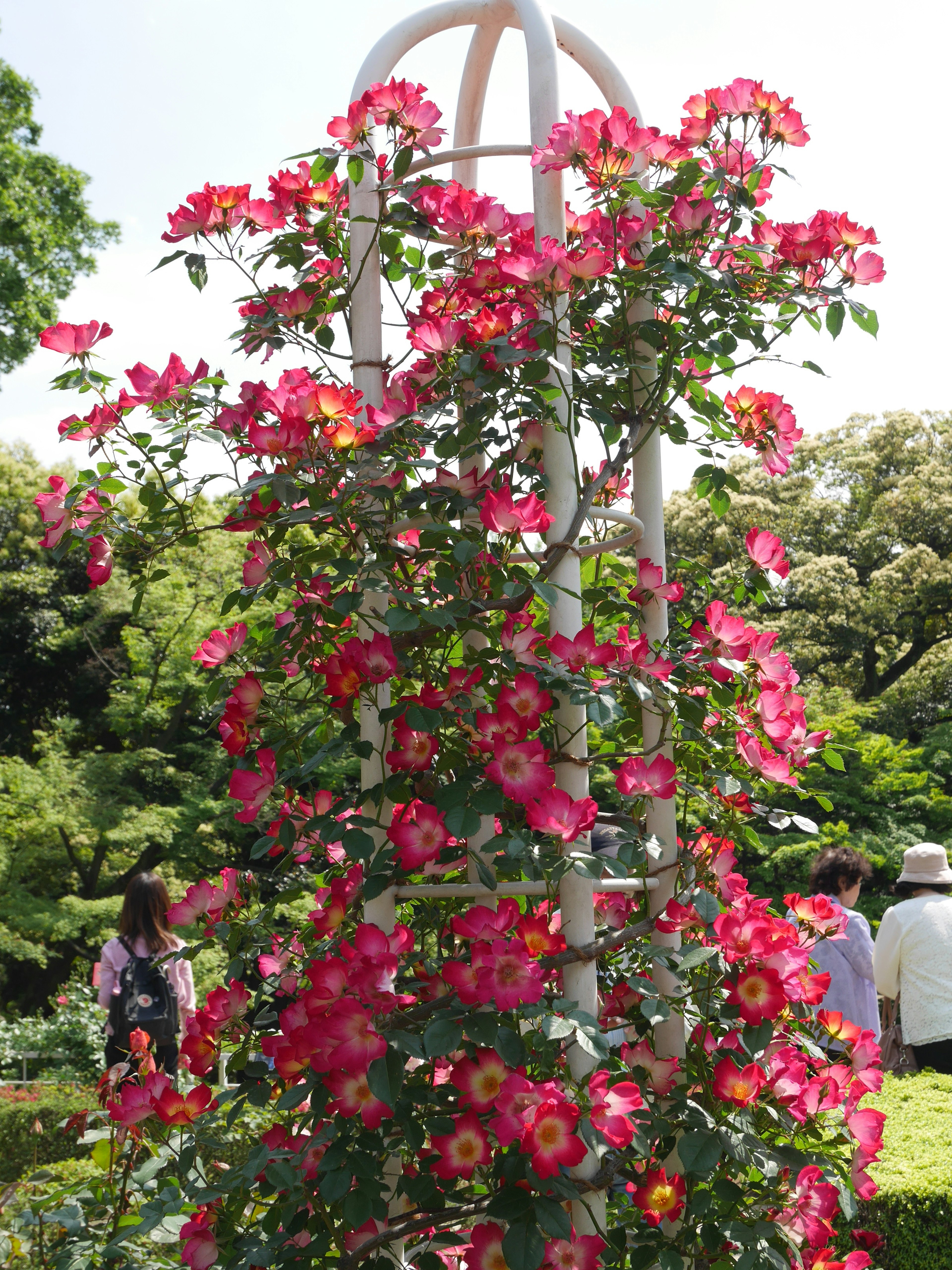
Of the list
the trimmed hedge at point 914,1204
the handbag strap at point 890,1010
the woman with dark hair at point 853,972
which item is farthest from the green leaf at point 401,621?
the handbag strap at point 890,1010

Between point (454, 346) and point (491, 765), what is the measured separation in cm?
54

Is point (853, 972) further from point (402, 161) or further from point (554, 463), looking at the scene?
point (402, 161)

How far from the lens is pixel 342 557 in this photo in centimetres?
118

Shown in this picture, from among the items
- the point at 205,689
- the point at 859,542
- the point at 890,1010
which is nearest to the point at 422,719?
the point at 890,1010

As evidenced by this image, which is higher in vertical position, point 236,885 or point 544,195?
point 544,195

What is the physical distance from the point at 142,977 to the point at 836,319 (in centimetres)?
311

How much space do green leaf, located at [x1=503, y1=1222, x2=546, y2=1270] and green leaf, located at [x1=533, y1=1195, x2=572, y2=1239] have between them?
0.01 metres

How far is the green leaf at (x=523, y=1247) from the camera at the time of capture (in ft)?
3.10

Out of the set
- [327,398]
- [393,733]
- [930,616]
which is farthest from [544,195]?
[930,616]

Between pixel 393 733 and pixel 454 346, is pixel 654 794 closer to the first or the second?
pixel 393 733

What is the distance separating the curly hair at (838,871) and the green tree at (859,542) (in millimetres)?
9354

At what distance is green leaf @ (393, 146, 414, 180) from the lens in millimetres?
1264

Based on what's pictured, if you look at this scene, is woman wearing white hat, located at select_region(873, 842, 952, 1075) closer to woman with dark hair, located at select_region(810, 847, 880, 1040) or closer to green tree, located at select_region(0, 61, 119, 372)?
woman with dark hair, located at select_region(810, 847, 880, 1040)

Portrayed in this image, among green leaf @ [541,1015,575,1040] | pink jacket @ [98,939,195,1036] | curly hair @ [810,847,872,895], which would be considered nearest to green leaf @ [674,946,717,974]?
green leaf @ [541,1015,575,1040]
